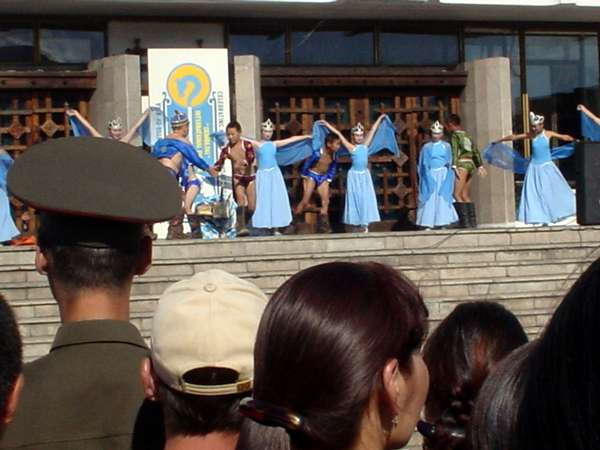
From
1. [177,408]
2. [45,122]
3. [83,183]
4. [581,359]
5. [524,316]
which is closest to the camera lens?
[581,359]

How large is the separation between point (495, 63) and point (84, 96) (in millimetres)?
6326

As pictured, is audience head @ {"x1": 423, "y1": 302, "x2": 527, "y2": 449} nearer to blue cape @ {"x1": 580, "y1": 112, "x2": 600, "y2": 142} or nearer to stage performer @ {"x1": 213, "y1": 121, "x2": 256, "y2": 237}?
stage performer @ {"x1": 213, "y1": 121, "x2": 256, "y2": 237}

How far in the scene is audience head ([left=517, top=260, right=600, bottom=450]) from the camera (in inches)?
63.8

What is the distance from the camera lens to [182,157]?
15328mm

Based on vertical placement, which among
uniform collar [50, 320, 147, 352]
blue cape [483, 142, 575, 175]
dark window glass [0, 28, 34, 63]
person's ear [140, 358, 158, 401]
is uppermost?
dark window glass [0, 28, 34, 63]

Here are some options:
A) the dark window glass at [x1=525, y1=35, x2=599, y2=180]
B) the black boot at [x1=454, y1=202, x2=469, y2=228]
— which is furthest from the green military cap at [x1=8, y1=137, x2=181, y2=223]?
the dark window glass at [x1=525, y1=35, x2=599, y2=180]

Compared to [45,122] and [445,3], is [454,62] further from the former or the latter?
[45,122]

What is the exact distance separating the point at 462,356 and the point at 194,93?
14.1m

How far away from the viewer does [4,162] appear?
14703 millimetres

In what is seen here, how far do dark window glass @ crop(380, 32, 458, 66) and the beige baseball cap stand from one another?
58.0 ft

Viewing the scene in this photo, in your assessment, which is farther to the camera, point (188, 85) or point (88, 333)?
point (188, 85)

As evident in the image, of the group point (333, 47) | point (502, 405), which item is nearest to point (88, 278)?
point (502, 405)

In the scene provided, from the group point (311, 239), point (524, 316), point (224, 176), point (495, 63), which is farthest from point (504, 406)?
point (495, 63)

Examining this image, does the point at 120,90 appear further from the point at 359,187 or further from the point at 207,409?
the point at 207,409
